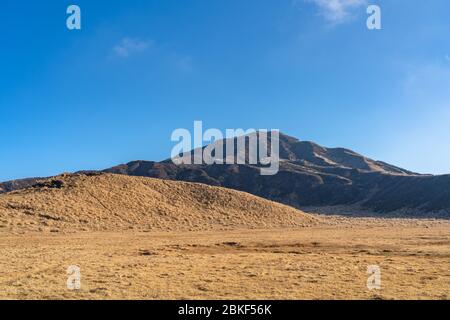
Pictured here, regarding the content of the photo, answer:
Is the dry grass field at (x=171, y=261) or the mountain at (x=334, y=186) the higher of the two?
the mountain at (x=334, y=186)

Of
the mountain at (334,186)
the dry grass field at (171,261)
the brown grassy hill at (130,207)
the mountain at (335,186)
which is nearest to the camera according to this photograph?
the dry grass field at (171,261)

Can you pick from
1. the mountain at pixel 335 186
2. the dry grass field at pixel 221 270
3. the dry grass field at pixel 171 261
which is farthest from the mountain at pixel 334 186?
the dry grass field at pixel 221 270

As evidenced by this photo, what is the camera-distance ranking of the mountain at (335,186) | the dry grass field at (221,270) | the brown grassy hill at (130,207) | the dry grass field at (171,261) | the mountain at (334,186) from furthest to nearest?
the mountain at (335,186)
the mountain at (334,186)
the brown grassy hill at (130,207)
the dry grass field at (171,261)
the dry grass field at (221,270)

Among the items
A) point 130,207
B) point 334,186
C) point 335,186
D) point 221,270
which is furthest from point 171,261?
point 335,186

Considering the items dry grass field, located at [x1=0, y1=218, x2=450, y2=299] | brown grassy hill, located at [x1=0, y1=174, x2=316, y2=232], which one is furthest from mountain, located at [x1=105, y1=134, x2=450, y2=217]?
dry grass field, located at [x1=0, y1=218, x2=450, y2=299]

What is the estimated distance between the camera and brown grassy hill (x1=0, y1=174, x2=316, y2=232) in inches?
2160

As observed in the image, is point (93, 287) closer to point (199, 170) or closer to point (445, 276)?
point (445, 276)

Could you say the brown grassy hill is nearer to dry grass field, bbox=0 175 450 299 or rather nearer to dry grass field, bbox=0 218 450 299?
dry grass field, bbox=0 175 450 299

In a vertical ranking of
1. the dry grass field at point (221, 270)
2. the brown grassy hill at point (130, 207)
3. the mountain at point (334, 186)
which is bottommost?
the dry grass field at point (221, 270)

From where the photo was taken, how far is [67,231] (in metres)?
50.2

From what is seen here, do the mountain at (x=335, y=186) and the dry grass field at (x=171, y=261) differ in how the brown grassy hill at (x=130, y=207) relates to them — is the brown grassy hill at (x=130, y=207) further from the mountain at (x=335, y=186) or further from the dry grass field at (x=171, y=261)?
the mountain at (x=335, y=186)

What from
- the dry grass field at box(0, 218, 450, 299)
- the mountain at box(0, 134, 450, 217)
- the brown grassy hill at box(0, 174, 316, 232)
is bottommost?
the dry grass field at box(0, 218, 450, 299)

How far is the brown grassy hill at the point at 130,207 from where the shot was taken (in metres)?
54.9

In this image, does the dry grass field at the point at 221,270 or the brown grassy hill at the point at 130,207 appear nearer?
the dry grass field at the point at 221,270
